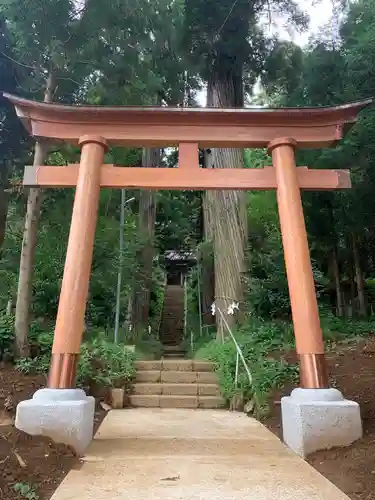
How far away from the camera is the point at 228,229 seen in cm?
914

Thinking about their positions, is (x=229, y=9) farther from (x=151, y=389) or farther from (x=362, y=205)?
(x=151, y=389)

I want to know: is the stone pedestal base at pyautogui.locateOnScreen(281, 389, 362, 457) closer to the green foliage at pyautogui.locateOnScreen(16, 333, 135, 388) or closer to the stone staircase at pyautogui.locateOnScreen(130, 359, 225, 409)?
the stone staircase at pyautogui.locateOnScreen(130, 359, 225, 409)

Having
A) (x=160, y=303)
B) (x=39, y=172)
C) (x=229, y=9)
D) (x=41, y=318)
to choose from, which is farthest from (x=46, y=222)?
(x=160, y=303)

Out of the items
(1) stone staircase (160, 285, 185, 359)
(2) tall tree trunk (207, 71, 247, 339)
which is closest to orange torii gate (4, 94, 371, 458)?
(2) tall tree trunk (207, 71, 247, 339)

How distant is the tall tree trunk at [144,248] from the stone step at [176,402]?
15.8 ft

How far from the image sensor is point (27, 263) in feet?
19.5

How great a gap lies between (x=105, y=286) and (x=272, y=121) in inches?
231

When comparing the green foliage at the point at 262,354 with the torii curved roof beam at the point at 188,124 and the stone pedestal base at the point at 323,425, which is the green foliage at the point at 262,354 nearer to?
the stone pedestal base at the point at 323,425

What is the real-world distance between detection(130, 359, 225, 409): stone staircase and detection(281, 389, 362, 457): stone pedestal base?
2746 millimetres

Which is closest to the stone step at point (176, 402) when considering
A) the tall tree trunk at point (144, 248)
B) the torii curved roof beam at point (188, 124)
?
the torii curved roof beam at point (188, 124)

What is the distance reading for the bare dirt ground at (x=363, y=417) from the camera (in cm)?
290

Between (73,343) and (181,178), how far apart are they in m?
2.05

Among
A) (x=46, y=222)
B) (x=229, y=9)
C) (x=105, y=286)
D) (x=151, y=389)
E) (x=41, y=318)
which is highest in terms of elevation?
(x=229, y=9)

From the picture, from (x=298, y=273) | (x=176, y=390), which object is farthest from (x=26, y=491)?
(x=176, y=390)
